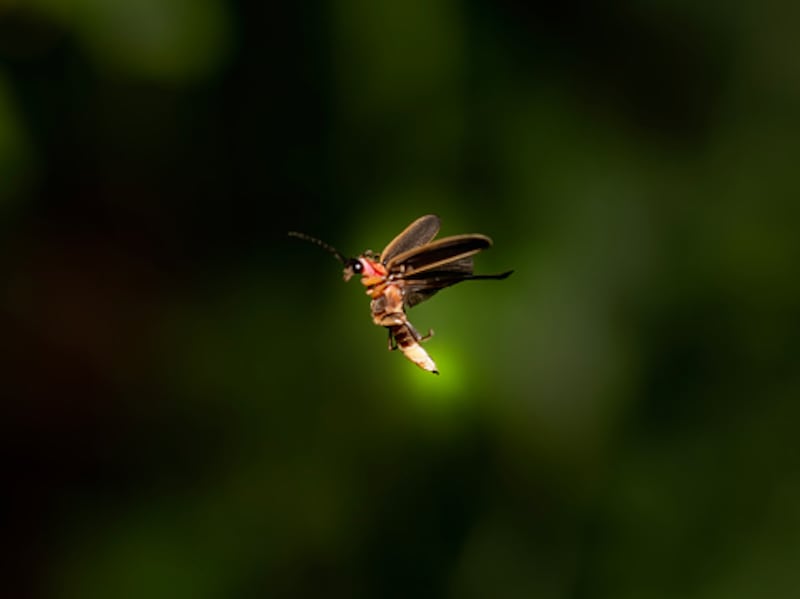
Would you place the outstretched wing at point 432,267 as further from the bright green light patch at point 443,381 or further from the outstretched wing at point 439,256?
the bright green light patch at point 443,381

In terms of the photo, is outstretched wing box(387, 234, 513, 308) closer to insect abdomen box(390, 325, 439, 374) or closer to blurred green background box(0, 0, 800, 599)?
insect abdomen box(390, 325, 439, 374)

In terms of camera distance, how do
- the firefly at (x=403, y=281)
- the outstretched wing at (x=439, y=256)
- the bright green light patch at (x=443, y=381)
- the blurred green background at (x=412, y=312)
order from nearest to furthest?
the outstretched wing at (x=439, y=256), the firefly at (x=403, y=281), the bright green light patch at (x=443, y=381), the blurred green background at (x=412, y=312)

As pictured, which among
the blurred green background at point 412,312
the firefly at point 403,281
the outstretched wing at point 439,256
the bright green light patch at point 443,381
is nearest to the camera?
the outstretched wing at point 439,256

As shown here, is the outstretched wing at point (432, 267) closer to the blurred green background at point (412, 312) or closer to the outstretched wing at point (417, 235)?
the outstretched wing at point (417, 235)

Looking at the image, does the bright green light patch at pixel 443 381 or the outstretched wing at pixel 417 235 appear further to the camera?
the bright green light patch at pixel 443 381

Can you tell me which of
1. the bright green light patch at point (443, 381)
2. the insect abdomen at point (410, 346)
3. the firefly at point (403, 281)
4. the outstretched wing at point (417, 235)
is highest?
the bright green light patch at point (443, 381)

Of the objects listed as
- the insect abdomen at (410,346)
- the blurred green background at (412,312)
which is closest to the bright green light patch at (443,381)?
the blurred green background at (412,312)

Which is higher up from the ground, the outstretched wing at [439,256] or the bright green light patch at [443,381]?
the bright green light patch at [443,381]

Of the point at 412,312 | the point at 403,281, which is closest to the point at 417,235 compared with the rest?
the point at 403,281

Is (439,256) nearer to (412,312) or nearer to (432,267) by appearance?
(432,267)
